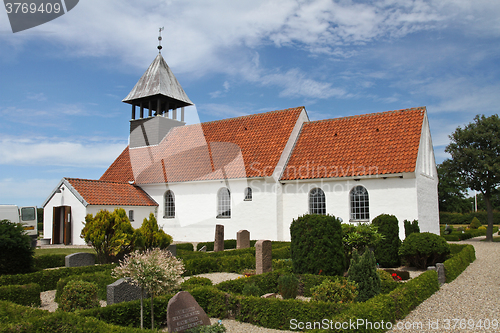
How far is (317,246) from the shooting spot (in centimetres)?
937

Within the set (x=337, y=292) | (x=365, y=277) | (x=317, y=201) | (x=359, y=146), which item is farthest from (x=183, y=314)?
(x=359, y=146)

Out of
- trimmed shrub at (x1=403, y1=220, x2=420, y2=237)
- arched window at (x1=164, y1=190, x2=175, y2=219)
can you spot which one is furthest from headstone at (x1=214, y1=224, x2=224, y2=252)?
trimmed shrub at (x1=403, y1=220, x2=420, y2=237)

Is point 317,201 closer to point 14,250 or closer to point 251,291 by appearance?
point 251,291

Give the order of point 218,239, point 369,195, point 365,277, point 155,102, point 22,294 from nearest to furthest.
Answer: point 365,277
point 22,294
point 218,239
point 369,195
point 155,102

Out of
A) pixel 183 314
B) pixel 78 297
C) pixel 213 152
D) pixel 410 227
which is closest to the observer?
pixel 183 314

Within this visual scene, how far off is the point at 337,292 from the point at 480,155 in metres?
20.2

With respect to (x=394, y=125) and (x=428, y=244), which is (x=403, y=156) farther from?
(x=428, y=244)

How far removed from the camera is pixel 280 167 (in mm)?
19000

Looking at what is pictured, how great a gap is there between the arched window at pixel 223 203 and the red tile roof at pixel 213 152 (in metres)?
0.90

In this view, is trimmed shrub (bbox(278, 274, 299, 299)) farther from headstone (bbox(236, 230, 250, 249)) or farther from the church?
the church

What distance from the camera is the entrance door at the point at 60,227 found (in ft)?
62.5

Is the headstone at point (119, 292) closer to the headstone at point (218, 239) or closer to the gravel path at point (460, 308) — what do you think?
the gravel path at point (460, 308)

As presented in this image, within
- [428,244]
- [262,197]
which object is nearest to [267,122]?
[262,197]

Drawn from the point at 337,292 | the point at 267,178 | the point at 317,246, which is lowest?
the point at 337,292
